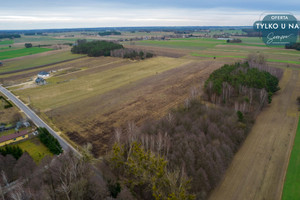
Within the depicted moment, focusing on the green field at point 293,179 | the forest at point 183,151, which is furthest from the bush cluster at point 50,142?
the green field at point 293,179

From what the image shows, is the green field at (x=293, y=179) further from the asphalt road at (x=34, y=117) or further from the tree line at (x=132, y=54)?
the tree line at (x=132, y=54)

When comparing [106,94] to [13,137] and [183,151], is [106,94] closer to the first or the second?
[13,137]

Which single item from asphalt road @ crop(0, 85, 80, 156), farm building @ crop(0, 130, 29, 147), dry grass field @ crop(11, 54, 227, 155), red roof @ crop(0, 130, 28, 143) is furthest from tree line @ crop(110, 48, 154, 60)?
farm building @ crop(0, 130, 29, 147)

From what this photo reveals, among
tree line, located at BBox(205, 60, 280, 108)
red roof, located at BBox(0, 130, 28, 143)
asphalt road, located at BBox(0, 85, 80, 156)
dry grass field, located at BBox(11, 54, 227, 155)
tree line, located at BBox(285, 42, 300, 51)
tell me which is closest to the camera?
asphalt road, located at BBox(0, 85, 80, 156)

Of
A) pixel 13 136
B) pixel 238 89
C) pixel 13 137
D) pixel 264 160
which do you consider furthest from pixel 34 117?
pixel 238 89

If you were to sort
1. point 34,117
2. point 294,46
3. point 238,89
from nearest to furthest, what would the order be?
point 34,117 → point 238,89 → point 294,46

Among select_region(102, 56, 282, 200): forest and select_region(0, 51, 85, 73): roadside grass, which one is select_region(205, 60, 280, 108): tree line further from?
select_region(0, 51, 85, 73): roadside grass

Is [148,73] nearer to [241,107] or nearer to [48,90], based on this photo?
[48,90]

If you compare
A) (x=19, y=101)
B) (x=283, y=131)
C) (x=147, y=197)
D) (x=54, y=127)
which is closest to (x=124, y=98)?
(x=54, y=127)
